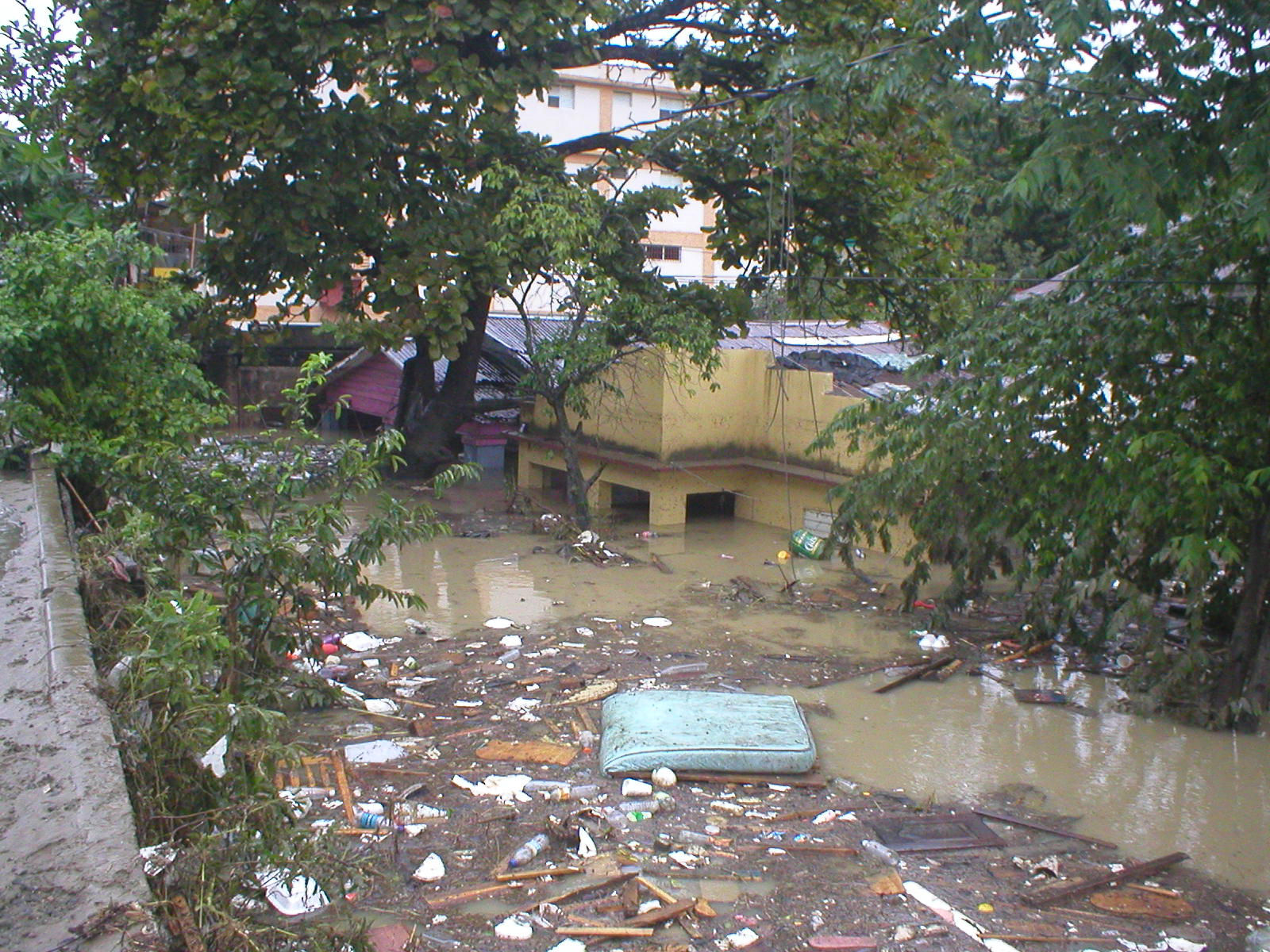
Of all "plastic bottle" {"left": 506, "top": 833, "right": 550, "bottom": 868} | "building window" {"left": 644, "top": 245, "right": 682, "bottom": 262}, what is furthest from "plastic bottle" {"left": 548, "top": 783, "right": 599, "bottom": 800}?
"building window" {"left": 644, "top": 245, "right": 682, "bottom": 262}

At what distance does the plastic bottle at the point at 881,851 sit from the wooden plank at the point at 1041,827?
75 cm

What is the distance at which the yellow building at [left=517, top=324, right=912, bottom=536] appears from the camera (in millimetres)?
11836

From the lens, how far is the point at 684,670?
24.0 ft

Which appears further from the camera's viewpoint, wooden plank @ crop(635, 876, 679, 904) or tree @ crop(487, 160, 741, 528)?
tree @ crop(487, 160, 741, 528)

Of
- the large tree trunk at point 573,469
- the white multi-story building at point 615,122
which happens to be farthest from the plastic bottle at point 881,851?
the white multi-story building at point 615,122

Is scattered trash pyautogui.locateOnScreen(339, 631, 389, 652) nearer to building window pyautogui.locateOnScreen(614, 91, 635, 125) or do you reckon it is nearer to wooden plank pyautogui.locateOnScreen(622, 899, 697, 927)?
wooden plank pyautogui.locateOnScreen(622, 899, 697, 927)

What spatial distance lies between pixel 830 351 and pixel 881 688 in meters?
7.54

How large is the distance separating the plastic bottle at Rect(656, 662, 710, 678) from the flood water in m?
0.25

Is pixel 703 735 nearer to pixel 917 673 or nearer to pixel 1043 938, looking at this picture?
pixel 1043 938

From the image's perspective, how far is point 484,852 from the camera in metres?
4.60

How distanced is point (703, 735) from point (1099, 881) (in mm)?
1913

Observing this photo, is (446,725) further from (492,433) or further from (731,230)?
(492,433)

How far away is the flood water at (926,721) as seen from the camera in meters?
5.53

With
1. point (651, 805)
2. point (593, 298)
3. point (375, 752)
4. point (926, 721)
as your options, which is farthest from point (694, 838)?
point (593, 298)
